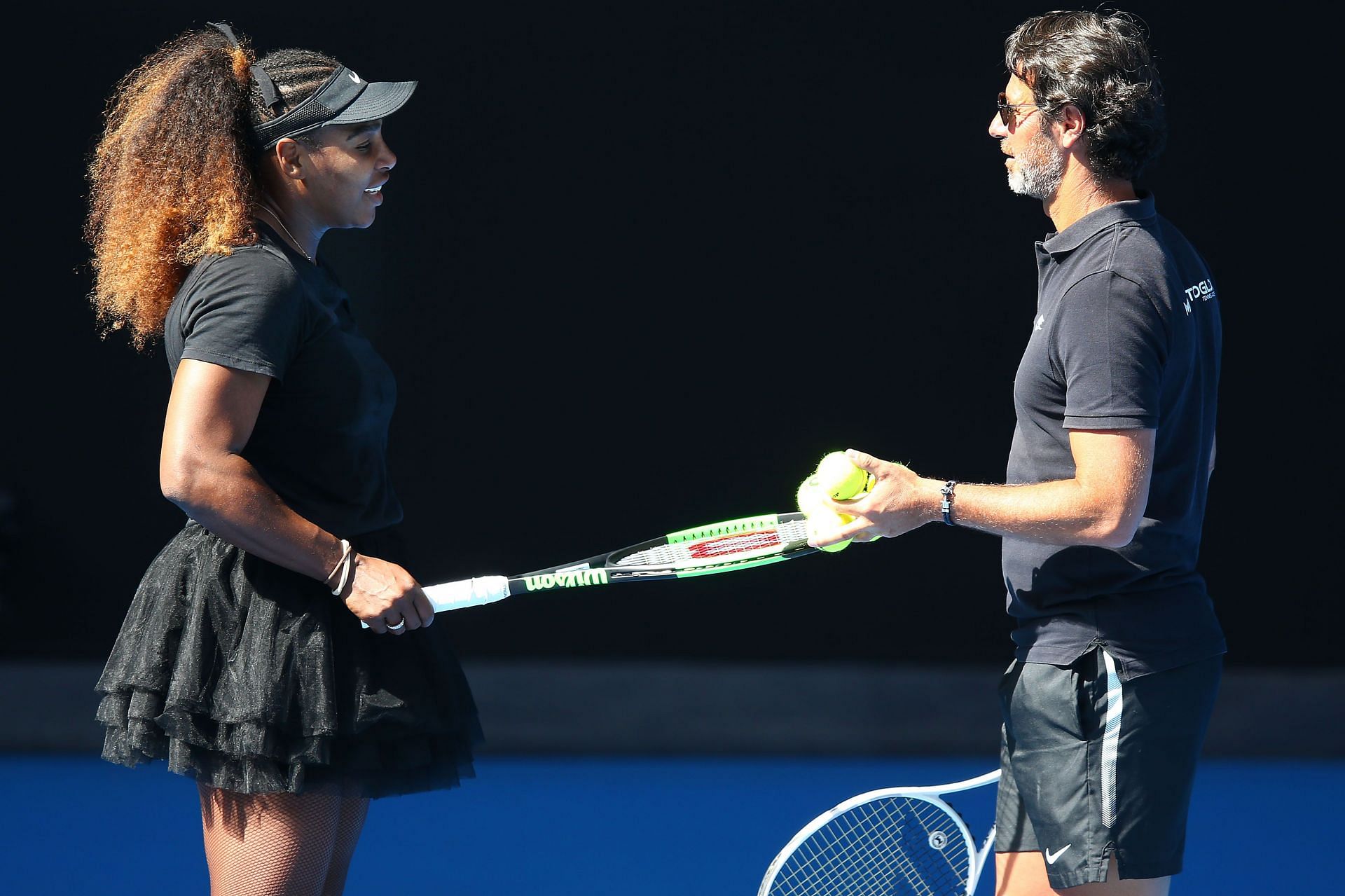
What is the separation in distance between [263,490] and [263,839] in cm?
44

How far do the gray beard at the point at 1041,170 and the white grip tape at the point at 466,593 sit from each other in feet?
2.87

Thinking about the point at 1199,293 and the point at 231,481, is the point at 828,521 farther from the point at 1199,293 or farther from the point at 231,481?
the point at 231,481

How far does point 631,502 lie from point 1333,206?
2.14 m

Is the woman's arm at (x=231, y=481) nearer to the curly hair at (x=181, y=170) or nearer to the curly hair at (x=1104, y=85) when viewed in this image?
the curly hair at (x=181, y=170)

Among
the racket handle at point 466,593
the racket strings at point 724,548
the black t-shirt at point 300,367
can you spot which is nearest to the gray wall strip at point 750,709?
the racket strings at point 724,548

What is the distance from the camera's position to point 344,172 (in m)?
1.79

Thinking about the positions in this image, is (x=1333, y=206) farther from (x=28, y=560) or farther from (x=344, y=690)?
(x=28, y=560)

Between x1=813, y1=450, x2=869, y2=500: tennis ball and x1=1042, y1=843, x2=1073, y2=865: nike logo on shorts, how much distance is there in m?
0.49

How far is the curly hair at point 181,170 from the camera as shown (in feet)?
5.50

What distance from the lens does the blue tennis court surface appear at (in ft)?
9.85

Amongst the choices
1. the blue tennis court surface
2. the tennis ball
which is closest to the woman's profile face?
the tennis ball

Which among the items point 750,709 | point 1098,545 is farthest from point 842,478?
point 750,709

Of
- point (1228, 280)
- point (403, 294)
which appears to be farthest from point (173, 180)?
point (1228, 280)

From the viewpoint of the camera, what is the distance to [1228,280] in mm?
3775
